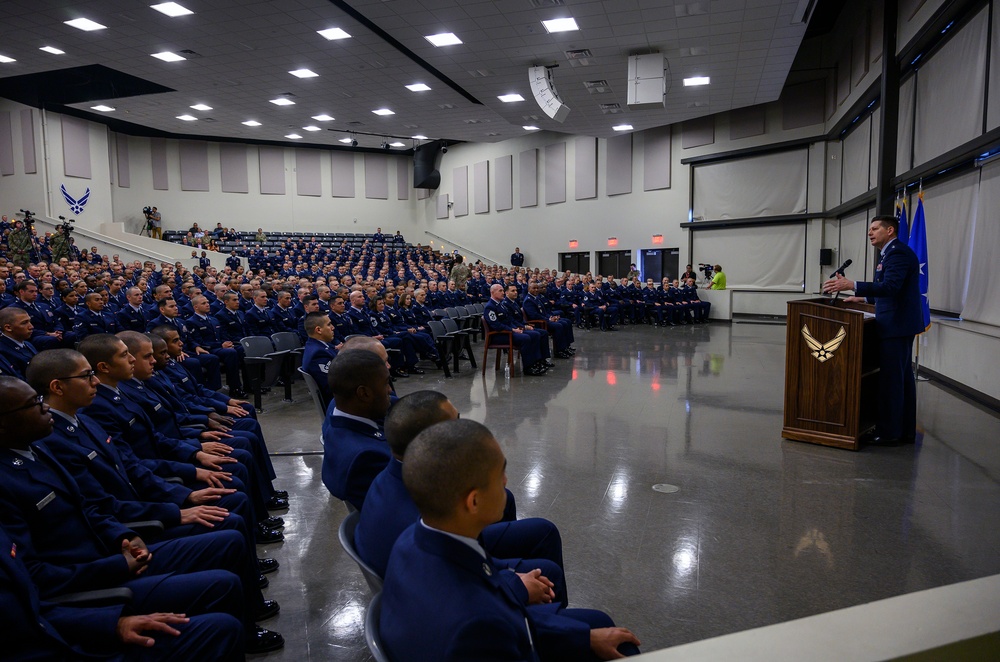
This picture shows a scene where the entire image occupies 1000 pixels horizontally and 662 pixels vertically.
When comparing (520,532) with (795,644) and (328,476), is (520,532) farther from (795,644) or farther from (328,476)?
(795,644)

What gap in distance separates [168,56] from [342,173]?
13240 millimetres

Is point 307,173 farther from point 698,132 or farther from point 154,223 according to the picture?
point 698,132

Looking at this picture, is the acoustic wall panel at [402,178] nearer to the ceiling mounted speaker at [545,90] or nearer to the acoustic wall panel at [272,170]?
the acoustic wall panel at [272,170]

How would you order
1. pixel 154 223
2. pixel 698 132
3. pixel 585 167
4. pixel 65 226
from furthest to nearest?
pixel 154 223 < pixel 585 167 < pixel 698 132 < pixel 65 226

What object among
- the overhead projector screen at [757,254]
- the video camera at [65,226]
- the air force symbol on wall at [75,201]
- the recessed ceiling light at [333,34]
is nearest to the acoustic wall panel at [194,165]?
the air force symbol on wall at [75,201]

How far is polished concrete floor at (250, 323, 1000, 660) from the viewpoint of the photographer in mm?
2289

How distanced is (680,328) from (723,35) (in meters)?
6.11

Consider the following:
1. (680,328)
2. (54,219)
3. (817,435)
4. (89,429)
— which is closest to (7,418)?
(89,429)

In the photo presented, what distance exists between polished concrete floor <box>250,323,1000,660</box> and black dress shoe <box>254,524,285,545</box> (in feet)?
0.21

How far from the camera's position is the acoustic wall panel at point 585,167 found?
18.1 meters

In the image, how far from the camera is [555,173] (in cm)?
1933

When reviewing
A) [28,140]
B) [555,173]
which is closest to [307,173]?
[28,140]

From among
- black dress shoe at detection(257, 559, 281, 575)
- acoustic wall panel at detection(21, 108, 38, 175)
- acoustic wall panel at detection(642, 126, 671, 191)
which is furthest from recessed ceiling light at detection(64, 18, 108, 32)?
acoustic wall panel at detection(642, 126, 671, 191)

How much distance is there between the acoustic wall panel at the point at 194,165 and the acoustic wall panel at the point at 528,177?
11968 millimetres
